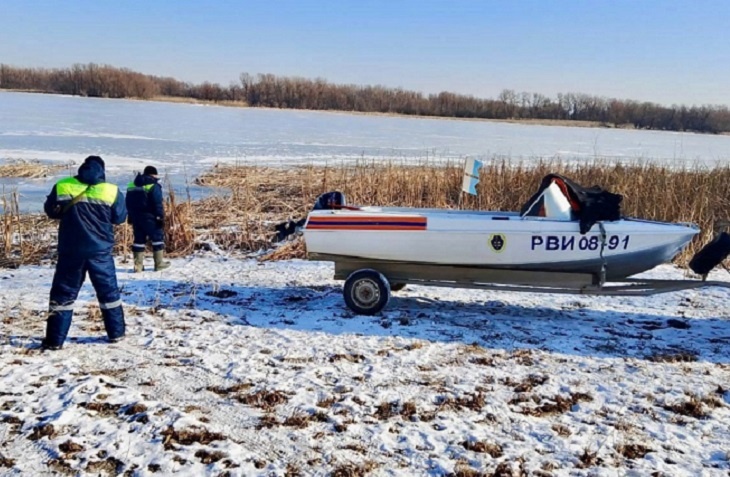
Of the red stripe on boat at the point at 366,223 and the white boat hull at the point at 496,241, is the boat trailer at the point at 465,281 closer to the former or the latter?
the white boat hull at the point at 496,241

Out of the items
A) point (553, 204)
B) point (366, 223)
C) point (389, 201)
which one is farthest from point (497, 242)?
point (389, 201)

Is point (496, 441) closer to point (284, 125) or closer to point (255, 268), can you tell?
point (255, 268)

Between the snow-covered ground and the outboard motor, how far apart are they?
52cm

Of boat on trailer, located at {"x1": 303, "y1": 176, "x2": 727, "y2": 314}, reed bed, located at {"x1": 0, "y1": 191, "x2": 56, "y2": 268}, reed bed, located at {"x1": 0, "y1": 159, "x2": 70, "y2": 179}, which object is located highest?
boat on trailer, located at {"x1": 303, "y1": 176, "x2": 727, "y2": 314}

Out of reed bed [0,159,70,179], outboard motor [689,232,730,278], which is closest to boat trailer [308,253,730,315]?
outboard motor [689,232,730,278]

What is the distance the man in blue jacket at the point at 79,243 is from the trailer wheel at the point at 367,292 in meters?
2.00

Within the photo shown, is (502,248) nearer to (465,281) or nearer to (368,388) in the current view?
(465,281)

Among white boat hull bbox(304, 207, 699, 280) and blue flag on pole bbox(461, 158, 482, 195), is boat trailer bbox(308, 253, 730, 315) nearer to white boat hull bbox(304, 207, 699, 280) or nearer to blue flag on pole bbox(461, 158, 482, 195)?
white boat hull bbox(304, 207, 699, 280)

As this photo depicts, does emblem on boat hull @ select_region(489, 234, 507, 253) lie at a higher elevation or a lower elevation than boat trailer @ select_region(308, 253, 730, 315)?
higher

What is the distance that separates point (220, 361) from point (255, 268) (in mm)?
3460

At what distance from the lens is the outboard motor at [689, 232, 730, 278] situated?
18.7ft

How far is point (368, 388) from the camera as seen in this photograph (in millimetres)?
4141

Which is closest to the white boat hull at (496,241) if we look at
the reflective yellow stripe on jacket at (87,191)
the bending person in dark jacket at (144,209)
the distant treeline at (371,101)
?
the reflective yellow stripe on jacket at (87,191)

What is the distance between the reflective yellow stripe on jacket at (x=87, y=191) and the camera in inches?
188
